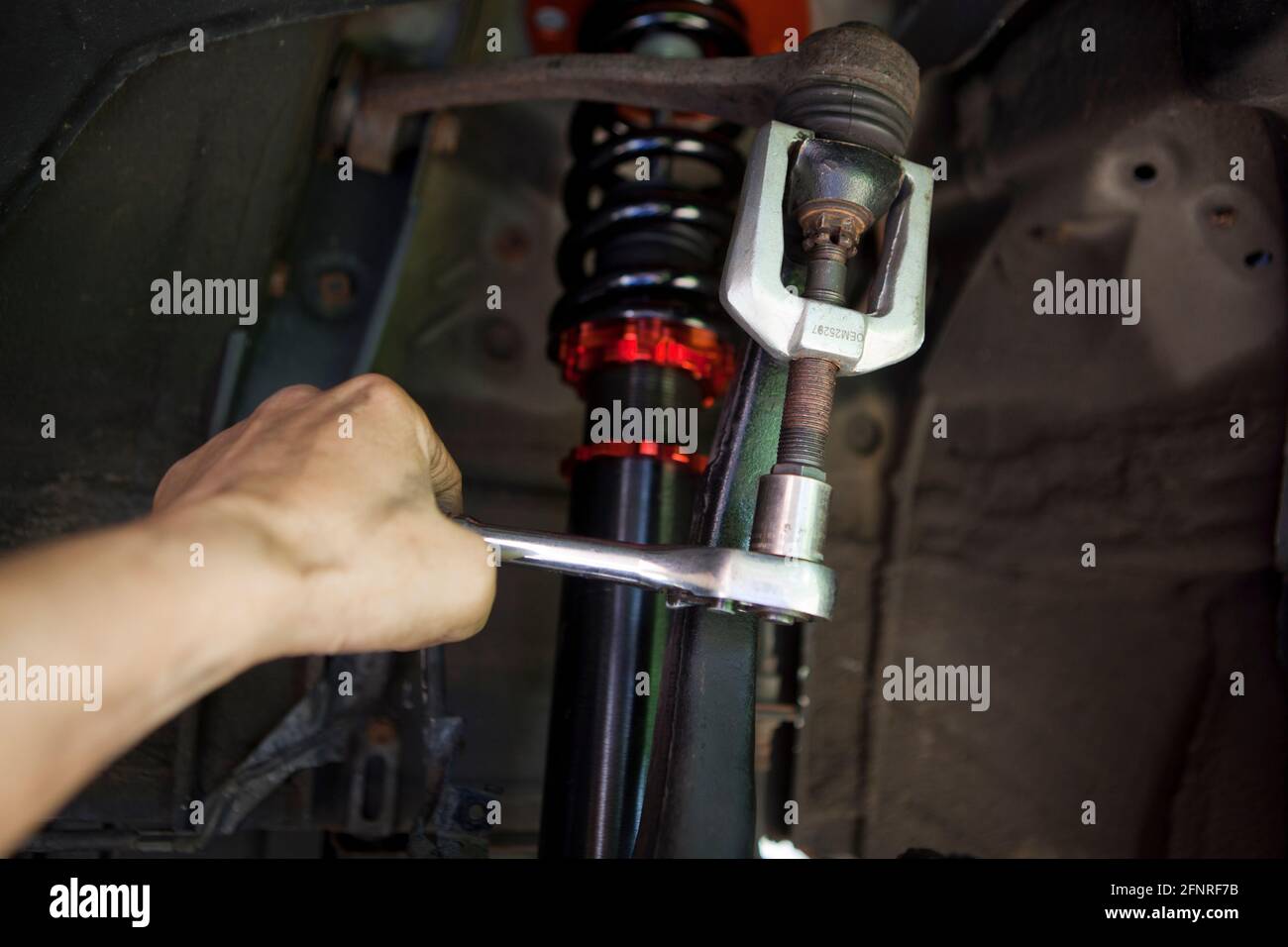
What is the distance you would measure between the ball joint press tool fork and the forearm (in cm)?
17

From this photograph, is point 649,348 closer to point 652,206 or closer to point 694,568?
point 652,206

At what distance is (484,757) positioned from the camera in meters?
1.20

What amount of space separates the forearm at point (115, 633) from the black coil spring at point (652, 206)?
0.47 m

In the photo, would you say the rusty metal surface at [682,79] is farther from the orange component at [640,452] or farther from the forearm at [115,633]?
the forearm at [115,633]

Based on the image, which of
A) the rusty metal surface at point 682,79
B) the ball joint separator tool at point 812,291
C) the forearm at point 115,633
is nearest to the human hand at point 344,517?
the forearm at point 115,633

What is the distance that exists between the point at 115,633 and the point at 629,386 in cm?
53

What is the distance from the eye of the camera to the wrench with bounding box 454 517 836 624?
26.0 inches

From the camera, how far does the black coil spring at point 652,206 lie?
2.98 feet

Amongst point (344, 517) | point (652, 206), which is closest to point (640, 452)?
point (652, 206)

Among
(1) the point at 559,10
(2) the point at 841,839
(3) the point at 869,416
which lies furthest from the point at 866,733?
(1) the point at 559,10

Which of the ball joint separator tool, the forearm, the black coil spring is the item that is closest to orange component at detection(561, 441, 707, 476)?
the black coil spring

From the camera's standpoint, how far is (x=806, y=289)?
2.30ft
